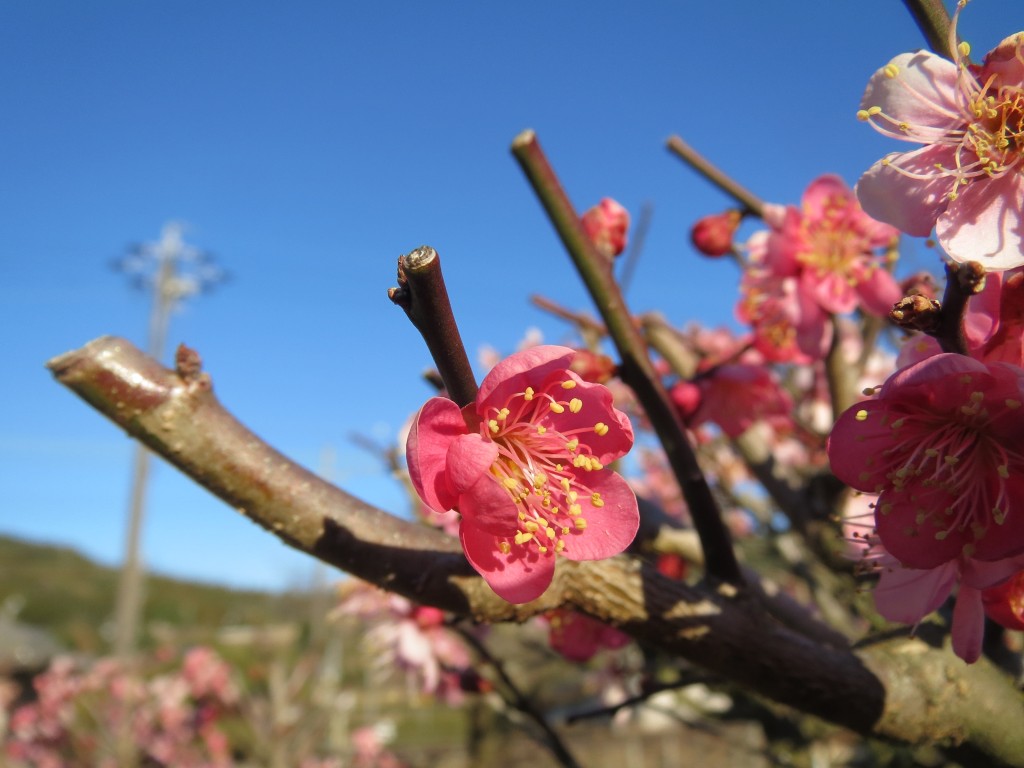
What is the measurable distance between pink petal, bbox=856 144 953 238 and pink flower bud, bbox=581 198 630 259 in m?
0.54

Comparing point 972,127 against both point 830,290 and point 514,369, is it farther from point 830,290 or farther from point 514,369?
point 830,290

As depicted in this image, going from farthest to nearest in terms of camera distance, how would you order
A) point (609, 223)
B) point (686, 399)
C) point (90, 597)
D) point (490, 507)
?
point (90, 597) → point (686, 399) → point (609, 223) → point (490, 507)

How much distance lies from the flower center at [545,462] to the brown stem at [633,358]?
0.87 feet

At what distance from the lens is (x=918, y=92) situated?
88cm

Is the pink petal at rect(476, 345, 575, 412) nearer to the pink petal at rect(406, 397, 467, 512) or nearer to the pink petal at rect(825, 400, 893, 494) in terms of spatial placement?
the pink petal at rect(406, 397, 467, 512)

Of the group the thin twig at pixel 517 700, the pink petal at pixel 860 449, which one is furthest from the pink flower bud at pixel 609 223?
the thin twig at pixel 517 700

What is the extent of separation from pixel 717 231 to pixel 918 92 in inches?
39.2

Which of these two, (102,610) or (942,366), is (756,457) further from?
(102,610)

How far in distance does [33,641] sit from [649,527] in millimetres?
23986

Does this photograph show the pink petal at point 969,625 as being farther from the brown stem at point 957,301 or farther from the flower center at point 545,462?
the flower center at point 545,462

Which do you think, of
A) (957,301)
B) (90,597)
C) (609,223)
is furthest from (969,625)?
(90,597)

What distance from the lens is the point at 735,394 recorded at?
178cm

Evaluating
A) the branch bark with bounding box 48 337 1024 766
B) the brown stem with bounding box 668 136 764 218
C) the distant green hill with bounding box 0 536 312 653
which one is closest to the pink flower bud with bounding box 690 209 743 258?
the brown stem with bounding box 668 136 764 218

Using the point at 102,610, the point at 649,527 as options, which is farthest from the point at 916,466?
the point at 102,610
